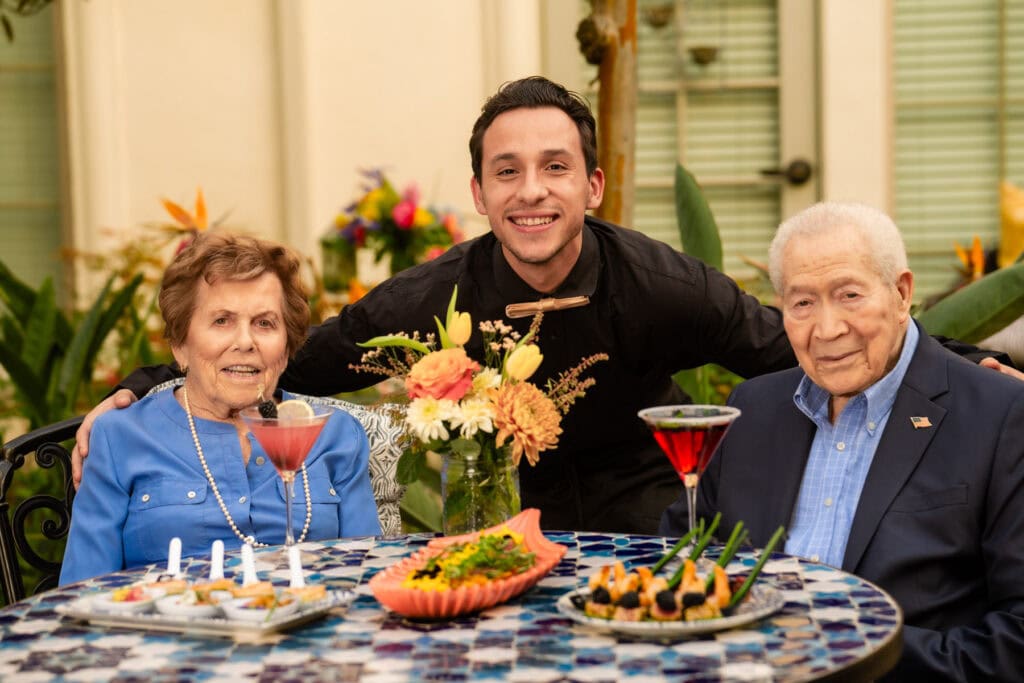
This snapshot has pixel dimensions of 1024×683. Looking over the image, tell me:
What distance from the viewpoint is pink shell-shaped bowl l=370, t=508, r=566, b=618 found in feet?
6.12

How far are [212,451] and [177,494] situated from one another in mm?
102

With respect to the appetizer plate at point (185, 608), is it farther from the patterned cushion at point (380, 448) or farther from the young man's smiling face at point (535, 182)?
the young man's smiling face at point (535, 182)

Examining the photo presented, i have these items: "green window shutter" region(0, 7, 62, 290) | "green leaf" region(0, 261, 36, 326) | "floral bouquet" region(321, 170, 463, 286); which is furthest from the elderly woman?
"green window shutter" region(0, 7, 62, 290)

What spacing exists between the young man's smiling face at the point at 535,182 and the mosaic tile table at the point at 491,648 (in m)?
1.09

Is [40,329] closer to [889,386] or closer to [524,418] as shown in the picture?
[524,418]

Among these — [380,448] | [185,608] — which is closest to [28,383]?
[380,448]

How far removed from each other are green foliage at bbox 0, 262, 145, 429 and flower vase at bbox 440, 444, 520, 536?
1996mm

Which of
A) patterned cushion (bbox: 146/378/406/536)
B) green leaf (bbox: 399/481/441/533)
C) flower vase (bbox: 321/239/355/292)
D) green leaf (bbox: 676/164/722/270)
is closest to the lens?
patterned cushion (bbox: 146/378/406/536)

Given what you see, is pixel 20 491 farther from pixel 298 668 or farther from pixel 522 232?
pixel 298 668

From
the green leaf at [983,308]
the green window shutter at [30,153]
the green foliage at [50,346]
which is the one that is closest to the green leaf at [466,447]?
the green leaf at [983,308]

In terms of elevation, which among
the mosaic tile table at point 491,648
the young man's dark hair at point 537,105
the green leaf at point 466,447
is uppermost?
the young man's dark hair at point 537,105

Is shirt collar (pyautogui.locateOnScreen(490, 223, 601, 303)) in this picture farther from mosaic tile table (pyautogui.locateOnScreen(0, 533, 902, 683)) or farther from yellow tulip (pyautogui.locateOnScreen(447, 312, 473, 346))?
mosaic tile table (pyautogui.locateOnScreen(0, 533, 902, 683))

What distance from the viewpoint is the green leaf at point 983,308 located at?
333cm

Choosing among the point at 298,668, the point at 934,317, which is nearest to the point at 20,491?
the point at 934,317
